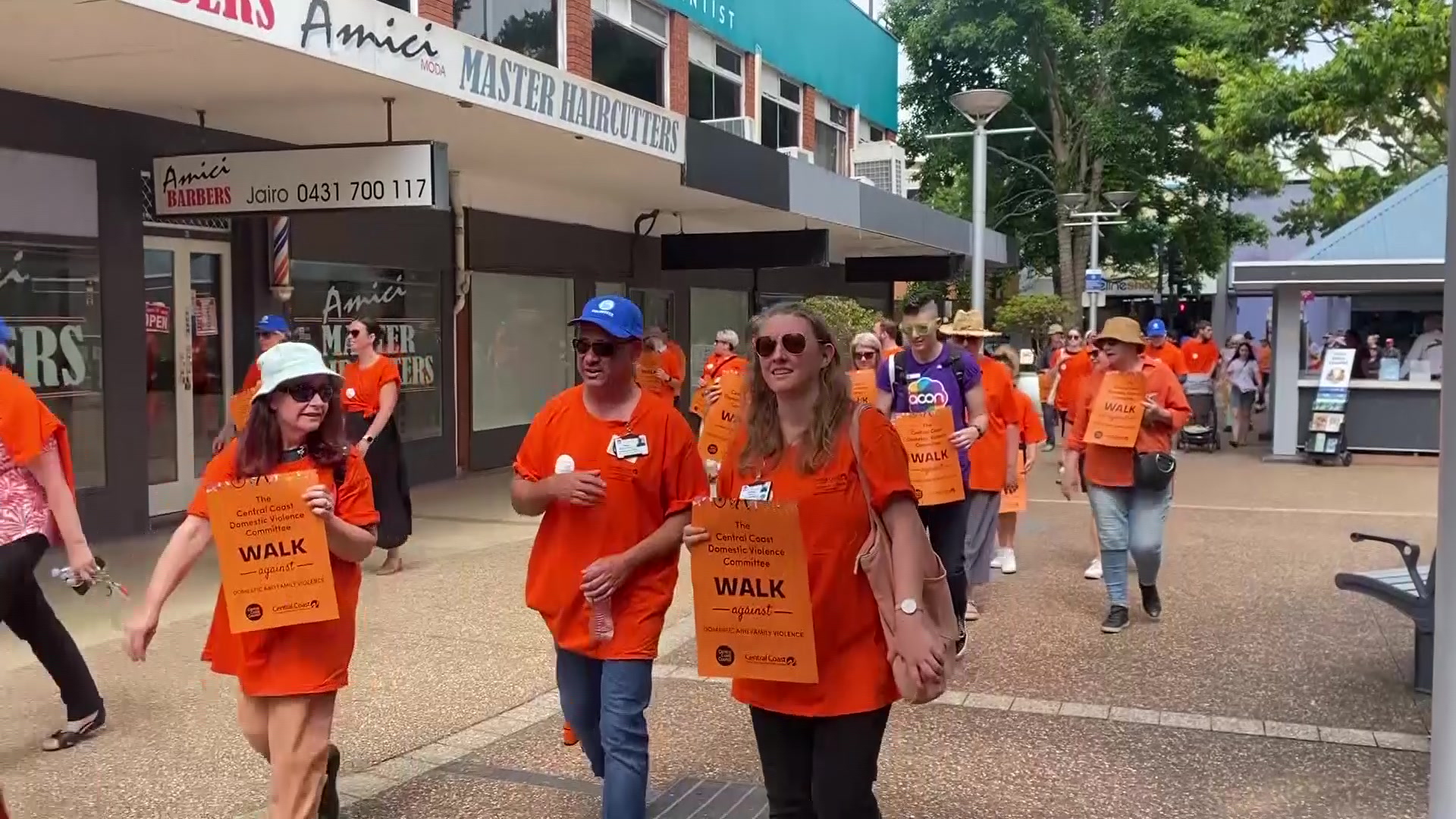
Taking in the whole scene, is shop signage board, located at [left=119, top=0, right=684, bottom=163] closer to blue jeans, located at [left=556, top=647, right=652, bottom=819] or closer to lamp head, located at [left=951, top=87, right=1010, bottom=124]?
blue jeans, located at [left=556, top=647, right=652, bottom=819]

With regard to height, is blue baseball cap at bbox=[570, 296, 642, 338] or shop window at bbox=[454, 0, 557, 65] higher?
shop window at bbox=[454, 0, 557, 65]

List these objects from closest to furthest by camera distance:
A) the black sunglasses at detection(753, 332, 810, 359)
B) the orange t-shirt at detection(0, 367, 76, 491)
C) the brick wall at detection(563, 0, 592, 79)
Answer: the black sunglasses at detection(753, 332, 810, 359) → the orange t-shirt at detection(0, 367, 76, 491) → the brick wall at detection(563, 0, 592, 79)

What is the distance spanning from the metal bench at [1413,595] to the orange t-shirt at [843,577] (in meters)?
3.45

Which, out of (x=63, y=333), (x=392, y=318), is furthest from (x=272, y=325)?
(x=392, y=318)

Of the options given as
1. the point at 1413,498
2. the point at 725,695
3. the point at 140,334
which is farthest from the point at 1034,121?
the point at 725,695

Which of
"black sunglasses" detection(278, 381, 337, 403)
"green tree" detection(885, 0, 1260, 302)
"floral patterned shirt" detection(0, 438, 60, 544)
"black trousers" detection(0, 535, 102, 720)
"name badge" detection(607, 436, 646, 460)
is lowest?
"black trousers" detection(0, 535, 102, 720)

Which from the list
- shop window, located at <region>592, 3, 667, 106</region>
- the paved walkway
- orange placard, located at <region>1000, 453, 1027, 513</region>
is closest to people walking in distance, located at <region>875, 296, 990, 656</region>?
the paved walkway

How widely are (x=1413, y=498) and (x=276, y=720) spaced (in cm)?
1185

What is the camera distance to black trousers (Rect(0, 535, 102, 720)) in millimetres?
4527

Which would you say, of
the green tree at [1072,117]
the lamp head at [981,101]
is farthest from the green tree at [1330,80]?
the green tree at [1072,117]

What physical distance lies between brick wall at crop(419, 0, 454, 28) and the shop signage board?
3.30 metres

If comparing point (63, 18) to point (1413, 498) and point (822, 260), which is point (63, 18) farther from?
point (1413, 498)

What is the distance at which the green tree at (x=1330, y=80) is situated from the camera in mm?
11055

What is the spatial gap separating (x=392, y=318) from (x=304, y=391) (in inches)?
373
